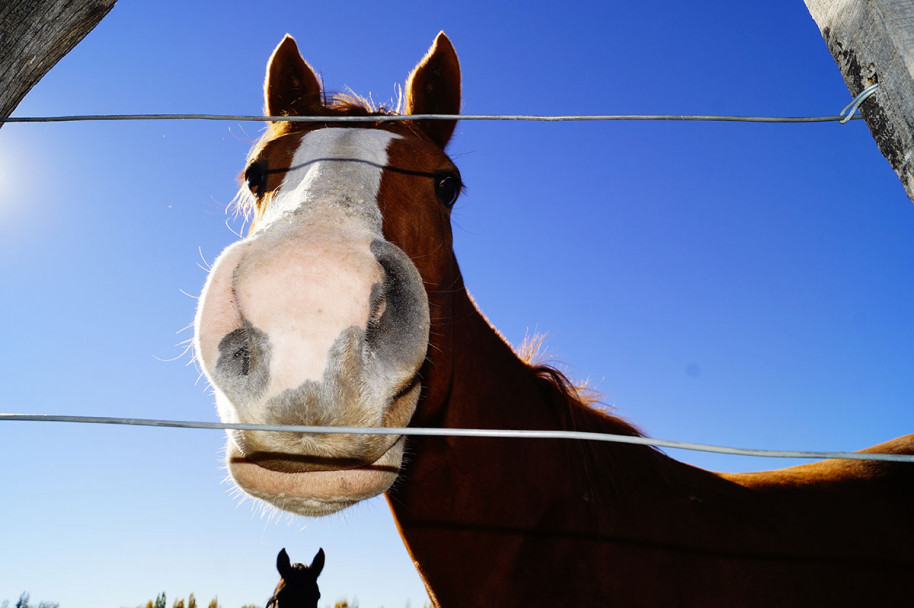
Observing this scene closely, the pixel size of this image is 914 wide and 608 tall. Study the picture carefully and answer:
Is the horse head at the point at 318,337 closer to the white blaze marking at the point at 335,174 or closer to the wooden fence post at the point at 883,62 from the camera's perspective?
the white blaze marking at the point at 335,174

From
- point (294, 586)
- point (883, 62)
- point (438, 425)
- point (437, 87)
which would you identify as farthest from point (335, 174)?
point (294, 586)

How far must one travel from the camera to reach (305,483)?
129cm

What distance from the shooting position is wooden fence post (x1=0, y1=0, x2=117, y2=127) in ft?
3.62

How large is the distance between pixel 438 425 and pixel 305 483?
77 cm

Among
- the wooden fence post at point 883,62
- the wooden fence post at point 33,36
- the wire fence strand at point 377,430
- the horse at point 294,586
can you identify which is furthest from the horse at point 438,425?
the horse at point 294,586

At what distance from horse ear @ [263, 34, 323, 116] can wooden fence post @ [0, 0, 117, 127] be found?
50.0 inches

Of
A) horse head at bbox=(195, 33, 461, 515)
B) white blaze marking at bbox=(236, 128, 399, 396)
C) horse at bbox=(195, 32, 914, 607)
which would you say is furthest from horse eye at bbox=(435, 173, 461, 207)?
white blaze marking at bbox=(236, 128, 399, 396)

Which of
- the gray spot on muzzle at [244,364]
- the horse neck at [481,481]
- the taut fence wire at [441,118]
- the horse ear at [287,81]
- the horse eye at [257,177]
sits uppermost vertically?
the horse ear at [287,81]

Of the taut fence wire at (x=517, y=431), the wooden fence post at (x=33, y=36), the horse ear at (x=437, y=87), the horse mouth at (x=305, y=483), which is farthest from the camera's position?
the horse ear at (x=437, y=87)

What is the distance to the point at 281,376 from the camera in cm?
113

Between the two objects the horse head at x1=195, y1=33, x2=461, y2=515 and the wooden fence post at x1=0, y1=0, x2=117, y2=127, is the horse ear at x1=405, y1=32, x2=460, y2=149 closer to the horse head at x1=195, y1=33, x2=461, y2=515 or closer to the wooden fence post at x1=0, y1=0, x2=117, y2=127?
the horse head at x1=195, y1=33, x2=461, y2=515

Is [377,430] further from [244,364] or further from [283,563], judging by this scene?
[283,563]

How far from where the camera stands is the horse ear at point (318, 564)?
17.6ft

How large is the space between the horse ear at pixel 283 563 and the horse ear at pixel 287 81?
4.75 m
